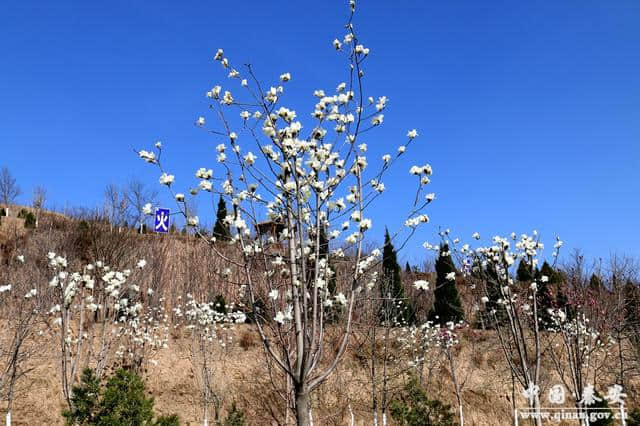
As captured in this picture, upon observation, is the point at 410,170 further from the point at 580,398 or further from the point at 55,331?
the point at 55,331

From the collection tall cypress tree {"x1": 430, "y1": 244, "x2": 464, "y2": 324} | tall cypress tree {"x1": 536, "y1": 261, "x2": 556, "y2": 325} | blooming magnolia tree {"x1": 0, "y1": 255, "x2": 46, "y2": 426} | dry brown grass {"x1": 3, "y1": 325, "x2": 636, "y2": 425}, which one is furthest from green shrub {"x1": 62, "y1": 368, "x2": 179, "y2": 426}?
tall cypress tree {"x1": 430, "y1": 244, "x2": 464, "y2": 324}

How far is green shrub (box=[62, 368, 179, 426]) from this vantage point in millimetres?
6438

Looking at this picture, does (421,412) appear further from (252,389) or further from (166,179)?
(252,389)

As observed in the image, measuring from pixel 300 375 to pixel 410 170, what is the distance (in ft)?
6.02

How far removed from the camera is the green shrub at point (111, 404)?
21.1 feet

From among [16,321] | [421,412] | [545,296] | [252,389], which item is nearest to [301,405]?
[421,412]

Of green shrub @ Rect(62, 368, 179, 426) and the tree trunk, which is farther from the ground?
the tree trunk

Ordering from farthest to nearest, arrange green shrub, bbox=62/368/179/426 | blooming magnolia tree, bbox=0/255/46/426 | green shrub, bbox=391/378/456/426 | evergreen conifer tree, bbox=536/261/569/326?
blooming magnolia tree, bbox=0/255/46/426 → evergreen conifer tree, bbox=536/261/569/326 → green shrub, bbox=391/378/456/426 → green shrub, bbox=62/368/179/426

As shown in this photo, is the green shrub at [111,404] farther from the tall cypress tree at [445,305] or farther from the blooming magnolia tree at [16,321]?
the tall cypress tree at [445,305]

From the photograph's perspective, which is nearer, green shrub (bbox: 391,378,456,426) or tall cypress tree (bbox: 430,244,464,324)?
green shrub (bbox: 391,378,456,426)

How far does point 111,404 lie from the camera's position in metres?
6.63

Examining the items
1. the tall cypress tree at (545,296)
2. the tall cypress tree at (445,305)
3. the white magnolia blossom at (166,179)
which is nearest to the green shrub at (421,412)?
the tall cypress tree at (545,296)

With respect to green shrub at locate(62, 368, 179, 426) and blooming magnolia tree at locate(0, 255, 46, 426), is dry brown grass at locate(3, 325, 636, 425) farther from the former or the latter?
green shrub at locate(62, 368, 179, 426)

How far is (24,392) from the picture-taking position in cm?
1232
